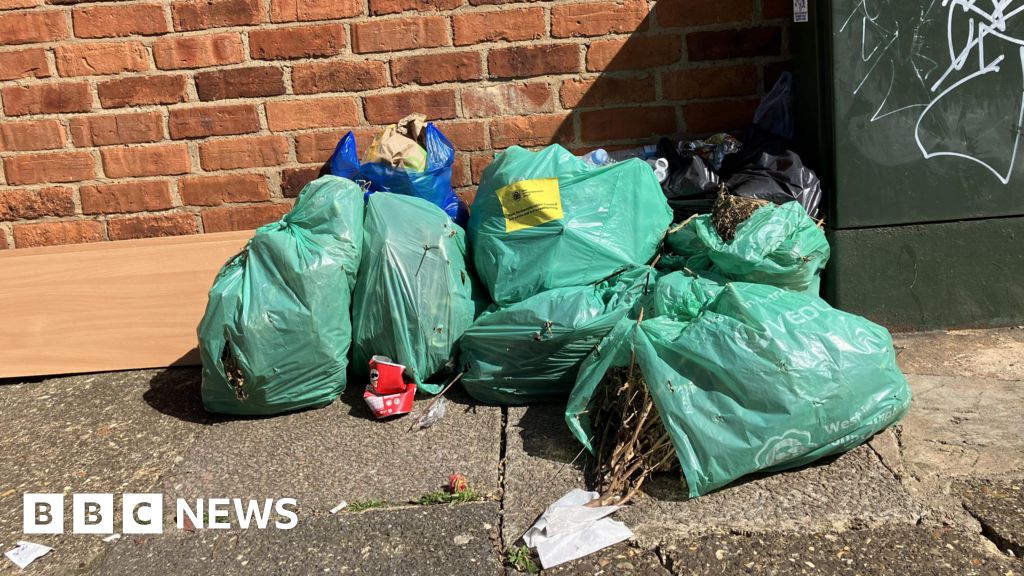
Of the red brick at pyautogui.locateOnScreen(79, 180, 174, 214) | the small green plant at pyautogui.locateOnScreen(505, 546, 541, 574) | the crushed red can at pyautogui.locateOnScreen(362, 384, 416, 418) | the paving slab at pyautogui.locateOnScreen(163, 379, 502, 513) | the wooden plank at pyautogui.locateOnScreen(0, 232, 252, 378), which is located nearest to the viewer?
the small green plant at pyautogui.locateOnScreen(505, 546, 541, 574)

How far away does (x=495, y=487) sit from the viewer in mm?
2623

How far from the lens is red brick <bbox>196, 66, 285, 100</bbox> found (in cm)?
380

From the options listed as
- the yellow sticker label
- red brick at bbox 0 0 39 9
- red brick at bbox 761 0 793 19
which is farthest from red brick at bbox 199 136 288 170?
red brick at bbox 761 0 793 19

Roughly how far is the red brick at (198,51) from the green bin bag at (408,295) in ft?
3.59

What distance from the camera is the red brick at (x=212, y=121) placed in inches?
152

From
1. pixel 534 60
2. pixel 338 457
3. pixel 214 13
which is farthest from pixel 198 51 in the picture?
pixel 338 457

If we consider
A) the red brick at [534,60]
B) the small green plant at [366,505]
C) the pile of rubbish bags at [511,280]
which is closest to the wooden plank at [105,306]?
the pile of rubbish bags at [511,280]

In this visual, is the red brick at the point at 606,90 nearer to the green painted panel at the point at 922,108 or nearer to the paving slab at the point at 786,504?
the green painted panel at the point at 922,108

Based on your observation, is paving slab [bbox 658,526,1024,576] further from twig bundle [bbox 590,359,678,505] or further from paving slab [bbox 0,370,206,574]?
paving slab [bbox 0,370,206,574]

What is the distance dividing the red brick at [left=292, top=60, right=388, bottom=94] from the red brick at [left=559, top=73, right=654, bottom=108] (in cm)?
81

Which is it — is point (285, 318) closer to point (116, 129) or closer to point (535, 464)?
point (535, 464)

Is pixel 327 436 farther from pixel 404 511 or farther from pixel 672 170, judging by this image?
pixel 672 170

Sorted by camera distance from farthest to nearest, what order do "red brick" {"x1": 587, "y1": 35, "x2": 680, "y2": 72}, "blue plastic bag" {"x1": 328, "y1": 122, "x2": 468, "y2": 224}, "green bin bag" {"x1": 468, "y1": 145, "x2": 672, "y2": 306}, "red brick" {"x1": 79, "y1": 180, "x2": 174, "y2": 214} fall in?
"red brick" {"x1": 79, "y1": 180, "x2": 174, "y2": 214} → "red brick" {"x1": 587, "y1": 35, "x2": 680, "y2": 72} → "blue plastic bag" {"x1": 328, "y1": 122, "x2": 468, "y2": 224} → "green bin bag" {"x1": 468, "y1": 145, "x2": 672, "y2": 306}

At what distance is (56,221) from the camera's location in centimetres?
402
